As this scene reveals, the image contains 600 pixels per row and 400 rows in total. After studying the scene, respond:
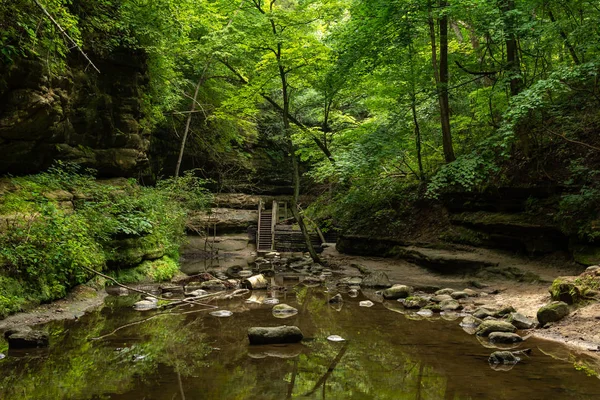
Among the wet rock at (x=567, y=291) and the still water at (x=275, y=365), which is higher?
the wet rock at (x=567, y=291)

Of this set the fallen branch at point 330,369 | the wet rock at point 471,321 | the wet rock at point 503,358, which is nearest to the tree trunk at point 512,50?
the wet rock at point 471,321

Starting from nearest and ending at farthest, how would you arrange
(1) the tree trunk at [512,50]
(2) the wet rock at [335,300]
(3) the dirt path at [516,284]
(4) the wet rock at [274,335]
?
(4) the wet rock at [274,335] < (3) the dirt path at [516,284] < (2) the wet rock at [335,300] < (1) the tree trunk at [512,50]

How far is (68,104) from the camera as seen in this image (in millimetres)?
9609

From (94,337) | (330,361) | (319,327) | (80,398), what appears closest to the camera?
(80,398)

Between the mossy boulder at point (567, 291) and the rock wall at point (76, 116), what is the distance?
32.4 ft

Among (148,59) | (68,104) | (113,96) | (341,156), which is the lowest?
(341,156)

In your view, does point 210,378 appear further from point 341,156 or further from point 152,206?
point 341,156

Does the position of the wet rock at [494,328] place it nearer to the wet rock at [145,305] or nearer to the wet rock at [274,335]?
the wet rock at [274,335]

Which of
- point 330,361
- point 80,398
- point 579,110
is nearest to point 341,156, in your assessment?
point 579,110

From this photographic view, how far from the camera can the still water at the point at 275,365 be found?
3750 millimetres

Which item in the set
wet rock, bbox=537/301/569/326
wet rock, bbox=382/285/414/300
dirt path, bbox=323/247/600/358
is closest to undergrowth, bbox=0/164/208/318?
wet rock, bbox=382/285/414/300

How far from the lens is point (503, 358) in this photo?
4562 millimetres

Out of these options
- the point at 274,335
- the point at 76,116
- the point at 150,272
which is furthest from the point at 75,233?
the point at 76,116

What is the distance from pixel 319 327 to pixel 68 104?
7724mm
